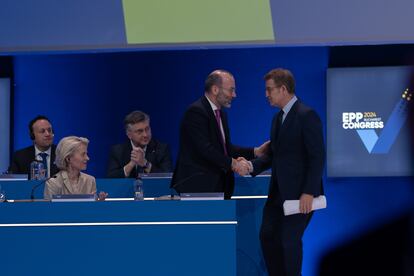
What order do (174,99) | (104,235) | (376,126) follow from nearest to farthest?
(104,235) < (376,126) < (174,99)

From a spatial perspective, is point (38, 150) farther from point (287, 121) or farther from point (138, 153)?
point (287, 121)

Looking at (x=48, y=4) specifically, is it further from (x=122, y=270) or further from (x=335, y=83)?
(x=122, y=270)

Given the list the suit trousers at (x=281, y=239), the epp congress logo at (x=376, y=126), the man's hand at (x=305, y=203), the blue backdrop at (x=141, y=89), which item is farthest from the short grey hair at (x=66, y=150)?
the epp congress logo at (x=376, y=126)

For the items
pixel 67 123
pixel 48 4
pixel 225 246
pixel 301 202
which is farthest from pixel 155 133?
pixel 225 246

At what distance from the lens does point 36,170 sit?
673cm

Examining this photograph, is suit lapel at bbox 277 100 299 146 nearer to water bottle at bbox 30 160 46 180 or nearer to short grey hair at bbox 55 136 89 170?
short grey hair at bbox 55 136 89 170

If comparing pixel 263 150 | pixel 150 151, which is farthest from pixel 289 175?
pixel 150 151

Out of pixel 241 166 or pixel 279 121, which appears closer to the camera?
pixel 279 121

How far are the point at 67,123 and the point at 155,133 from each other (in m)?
0.83

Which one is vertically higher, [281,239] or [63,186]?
[63,186]

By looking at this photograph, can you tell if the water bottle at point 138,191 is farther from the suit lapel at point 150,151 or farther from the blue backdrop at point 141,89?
the blue backdrop at point 141,89

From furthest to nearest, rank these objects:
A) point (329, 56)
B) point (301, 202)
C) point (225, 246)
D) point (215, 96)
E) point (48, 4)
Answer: point (329, 56) → point (48, 4) → point (215, 96) → point (301, 202) → point (225, 246)

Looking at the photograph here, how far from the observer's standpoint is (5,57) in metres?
8.57

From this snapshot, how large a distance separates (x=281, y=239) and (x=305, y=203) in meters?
0.29
